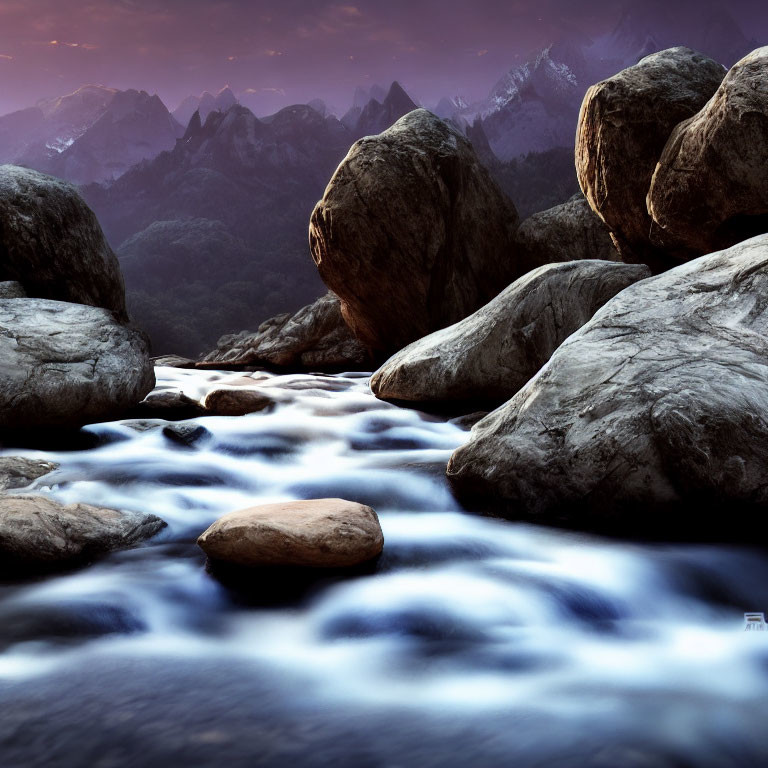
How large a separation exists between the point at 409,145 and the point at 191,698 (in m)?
10.4

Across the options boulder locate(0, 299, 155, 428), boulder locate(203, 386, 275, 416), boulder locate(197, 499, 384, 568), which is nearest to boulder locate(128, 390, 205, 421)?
boulder locate(203, 386, 275, 416)

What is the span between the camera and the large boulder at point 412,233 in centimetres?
1101

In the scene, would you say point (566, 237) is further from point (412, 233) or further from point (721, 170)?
point (721, 170)

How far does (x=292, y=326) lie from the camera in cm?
Answer: 1533

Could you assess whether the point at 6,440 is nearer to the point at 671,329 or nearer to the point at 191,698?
the point at 191,698

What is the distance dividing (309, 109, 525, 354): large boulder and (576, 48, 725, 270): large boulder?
9.91ft

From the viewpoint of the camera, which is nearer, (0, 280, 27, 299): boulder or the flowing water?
the flowing water

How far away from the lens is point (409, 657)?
8.21 ft

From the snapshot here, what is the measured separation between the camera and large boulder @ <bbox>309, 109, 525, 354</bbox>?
433 inches

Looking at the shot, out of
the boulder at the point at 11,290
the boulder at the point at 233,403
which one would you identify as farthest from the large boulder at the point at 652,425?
the boulder at the point at 11,290

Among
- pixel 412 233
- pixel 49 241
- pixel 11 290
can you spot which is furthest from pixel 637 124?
pixel 11 290

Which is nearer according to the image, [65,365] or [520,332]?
[65,365]

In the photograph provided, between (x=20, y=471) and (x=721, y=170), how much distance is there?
658 cm

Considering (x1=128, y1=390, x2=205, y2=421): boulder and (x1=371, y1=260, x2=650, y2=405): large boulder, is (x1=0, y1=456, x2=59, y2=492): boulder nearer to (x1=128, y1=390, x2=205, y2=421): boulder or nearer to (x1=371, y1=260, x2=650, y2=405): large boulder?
(x1=128, y1=390, x2=205, y2=421): boulder
